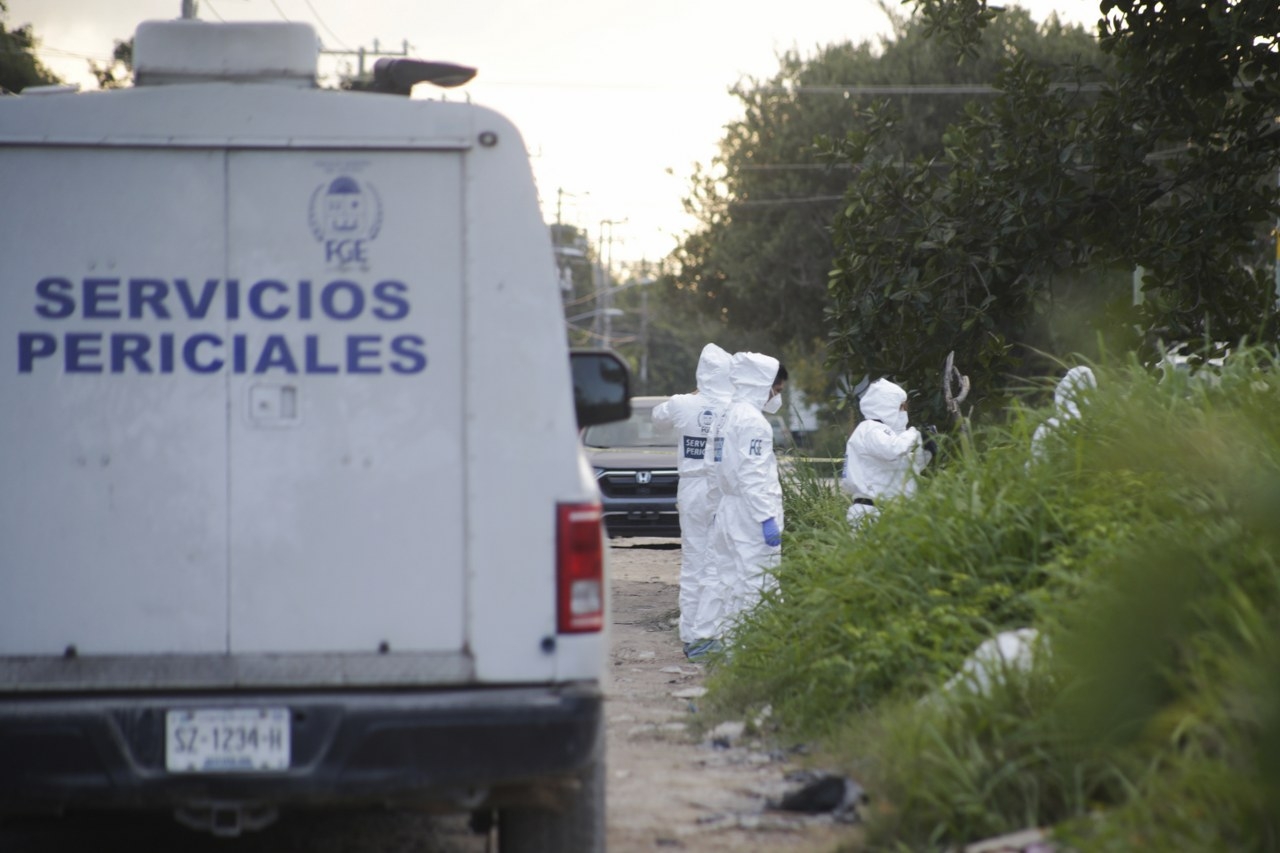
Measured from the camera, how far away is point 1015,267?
11500mm

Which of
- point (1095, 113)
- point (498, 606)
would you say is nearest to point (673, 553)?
point (1095, 113)

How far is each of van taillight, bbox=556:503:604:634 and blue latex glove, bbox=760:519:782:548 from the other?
5.53 metres

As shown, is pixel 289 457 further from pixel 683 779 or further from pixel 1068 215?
pixel 1068 215

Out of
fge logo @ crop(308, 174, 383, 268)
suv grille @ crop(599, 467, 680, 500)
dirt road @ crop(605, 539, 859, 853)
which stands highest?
fge logo @ crop(308, 174, 383, 268)

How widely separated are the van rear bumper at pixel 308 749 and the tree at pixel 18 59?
25863 mm

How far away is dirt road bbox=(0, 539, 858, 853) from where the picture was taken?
17.1ft

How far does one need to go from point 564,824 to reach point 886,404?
6205mm

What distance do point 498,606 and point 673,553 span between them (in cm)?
1402

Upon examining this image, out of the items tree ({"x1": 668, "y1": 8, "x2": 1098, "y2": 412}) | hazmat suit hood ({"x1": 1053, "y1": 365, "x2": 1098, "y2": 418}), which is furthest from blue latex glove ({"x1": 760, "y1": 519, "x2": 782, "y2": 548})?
tree ({"x1": 668, "y1": 8, "x2": 1098, "y2": 412})

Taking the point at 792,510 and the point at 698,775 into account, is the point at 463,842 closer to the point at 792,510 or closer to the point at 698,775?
the point at 698,775

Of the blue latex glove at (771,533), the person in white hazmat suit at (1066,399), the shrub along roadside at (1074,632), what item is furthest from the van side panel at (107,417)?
the blue latex glove at (771,533)

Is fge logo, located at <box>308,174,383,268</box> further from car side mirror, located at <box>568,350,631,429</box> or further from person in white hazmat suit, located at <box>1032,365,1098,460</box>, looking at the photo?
person in white hazmat suit, located at <box>1032,365,1098,460</box>

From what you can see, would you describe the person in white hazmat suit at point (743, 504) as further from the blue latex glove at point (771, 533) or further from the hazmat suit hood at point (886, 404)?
the hazmat suit hood at point (886, 404)

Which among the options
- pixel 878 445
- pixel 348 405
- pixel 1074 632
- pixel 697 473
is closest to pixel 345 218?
pixel 348 405
